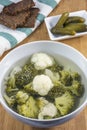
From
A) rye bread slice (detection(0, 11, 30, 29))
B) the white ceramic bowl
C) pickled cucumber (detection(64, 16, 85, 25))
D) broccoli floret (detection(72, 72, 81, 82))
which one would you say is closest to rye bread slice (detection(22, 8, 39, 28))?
rye bread slice (detection(0, 11, 30, 29))

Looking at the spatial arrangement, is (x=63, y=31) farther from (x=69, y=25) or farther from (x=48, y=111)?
(x=48, y=111)

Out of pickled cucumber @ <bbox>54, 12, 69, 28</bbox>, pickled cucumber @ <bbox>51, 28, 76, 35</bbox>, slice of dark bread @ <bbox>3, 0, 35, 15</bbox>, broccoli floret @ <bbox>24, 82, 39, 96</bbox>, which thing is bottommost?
broccoli floret @ <bbox>24, 82, 39, 96</bbox>

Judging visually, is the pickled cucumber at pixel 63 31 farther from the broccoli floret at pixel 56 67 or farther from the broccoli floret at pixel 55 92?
the broccoli floret at pixel 55 92

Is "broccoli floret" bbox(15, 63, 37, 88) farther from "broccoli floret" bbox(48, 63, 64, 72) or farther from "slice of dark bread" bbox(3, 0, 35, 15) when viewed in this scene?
"slice of dark bread" bbox(3, 0, 35, 15)

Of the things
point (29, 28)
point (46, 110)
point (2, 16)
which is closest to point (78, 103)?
point (46, 110)

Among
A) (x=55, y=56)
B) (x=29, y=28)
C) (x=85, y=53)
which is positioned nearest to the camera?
(x=55, y=56)

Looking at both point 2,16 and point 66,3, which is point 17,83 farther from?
point 66,3

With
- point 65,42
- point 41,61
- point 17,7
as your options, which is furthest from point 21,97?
point 17,7
